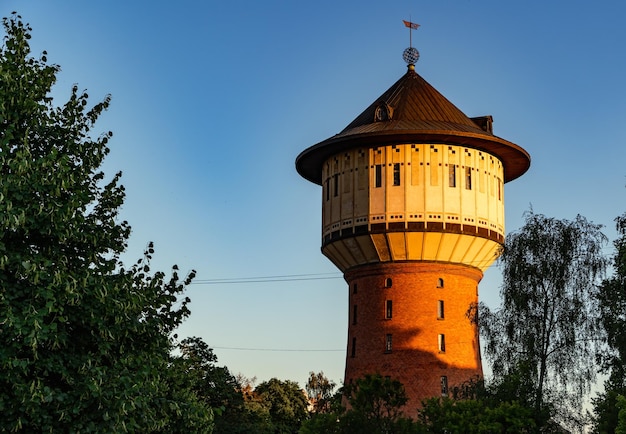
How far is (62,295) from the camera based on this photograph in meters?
14.1

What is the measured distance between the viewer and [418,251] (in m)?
39.2

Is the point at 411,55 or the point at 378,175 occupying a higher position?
the point at 411,55

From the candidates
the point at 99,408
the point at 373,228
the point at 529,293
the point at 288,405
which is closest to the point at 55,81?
the point at 99,408

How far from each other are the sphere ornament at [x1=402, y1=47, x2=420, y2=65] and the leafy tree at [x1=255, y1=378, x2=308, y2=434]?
90.2 ft

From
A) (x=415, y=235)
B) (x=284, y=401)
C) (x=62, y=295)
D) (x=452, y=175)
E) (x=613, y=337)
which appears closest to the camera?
(x=62, y=295)

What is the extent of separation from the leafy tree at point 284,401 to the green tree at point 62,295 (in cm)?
4826

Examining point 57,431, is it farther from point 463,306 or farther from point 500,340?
point 463,306

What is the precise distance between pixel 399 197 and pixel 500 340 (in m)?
11.4

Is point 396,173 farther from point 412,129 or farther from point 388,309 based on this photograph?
point 388,309

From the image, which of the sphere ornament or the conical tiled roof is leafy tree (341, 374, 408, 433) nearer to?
the conical tiled roof

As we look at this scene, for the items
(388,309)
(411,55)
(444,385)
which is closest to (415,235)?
(388,309)

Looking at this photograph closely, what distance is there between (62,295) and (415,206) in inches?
1026

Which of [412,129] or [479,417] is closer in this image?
[479,417]

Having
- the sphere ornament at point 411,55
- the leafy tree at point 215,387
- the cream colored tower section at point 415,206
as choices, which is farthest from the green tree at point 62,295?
the sphere ornament at point 411,55
